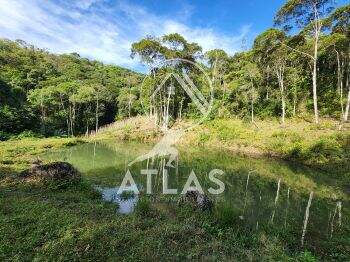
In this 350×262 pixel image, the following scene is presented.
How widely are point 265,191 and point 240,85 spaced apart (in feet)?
91.2

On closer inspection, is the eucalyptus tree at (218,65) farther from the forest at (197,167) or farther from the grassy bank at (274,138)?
the grassy bank at (274,138)

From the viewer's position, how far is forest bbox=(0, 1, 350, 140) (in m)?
28.9

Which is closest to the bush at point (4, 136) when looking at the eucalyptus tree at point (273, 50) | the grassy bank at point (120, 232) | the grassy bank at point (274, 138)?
the grassy bank at point (274, 138)

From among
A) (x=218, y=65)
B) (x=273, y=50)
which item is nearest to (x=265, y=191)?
(x=273, y=50)

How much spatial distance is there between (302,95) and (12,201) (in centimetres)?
3445

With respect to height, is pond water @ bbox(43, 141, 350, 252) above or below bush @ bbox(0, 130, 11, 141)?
below

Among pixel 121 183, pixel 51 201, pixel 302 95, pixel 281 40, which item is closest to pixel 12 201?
→ pixel 51 201

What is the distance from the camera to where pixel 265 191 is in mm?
15172

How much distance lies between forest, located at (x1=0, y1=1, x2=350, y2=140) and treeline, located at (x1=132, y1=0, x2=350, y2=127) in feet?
0.27

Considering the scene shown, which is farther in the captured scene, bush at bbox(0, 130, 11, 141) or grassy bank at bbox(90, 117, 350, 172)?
bush at bbox(0, 130, 11, 141)

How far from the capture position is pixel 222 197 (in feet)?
44.3

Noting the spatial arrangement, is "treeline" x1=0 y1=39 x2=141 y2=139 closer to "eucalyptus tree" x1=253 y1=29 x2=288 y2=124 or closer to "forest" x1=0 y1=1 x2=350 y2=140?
"forest" x1=0 y1=1 x2=350 y2=140

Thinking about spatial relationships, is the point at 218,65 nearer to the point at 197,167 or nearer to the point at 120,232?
the point at 197,167

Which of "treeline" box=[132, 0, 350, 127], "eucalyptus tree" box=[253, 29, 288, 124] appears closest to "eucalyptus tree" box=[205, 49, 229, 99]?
"treeline" box=[132, 0, 350, 127]
